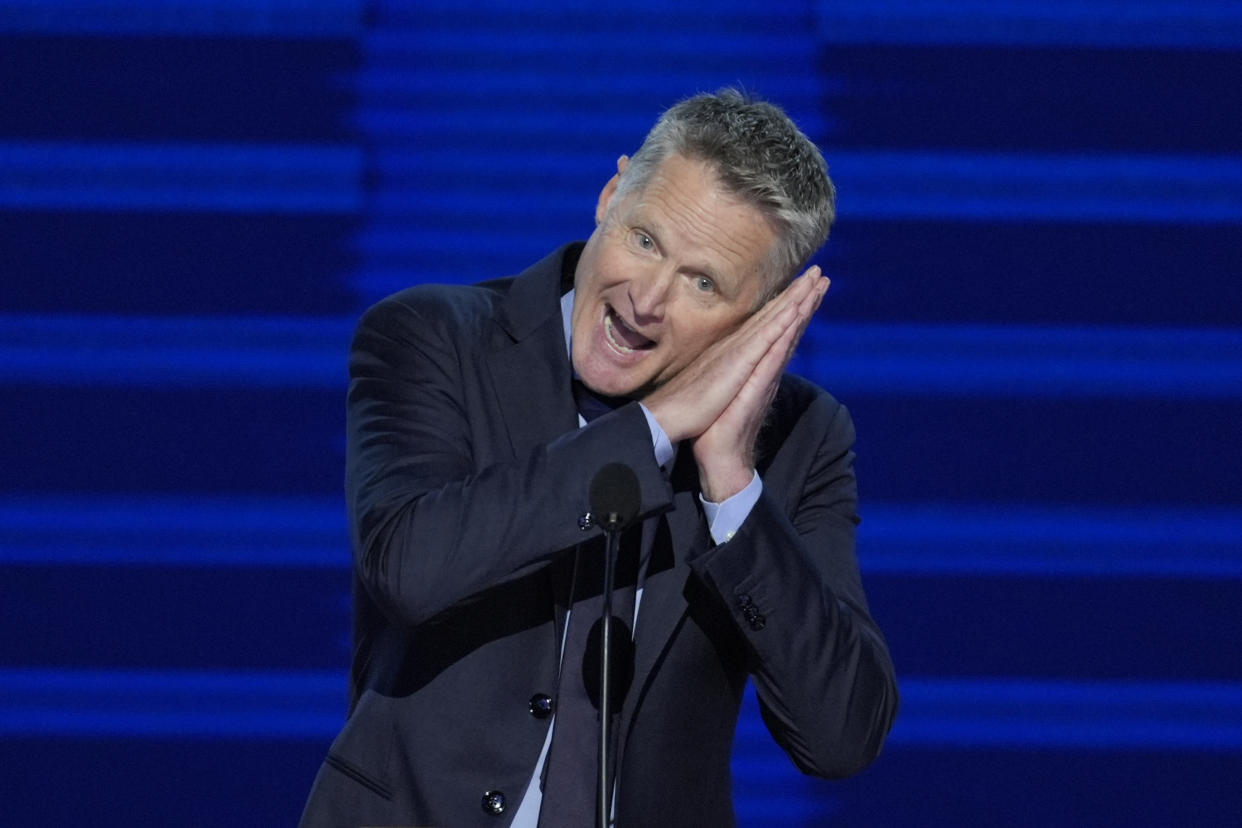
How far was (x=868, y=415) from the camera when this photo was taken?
10.0 feet

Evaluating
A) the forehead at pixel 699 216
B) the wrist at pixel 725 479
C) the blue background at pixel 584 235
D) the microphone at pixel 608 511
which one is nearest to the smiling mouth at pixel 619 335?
the forehead at pixel 699 216

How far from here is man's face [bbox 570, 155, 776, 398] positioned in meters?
1.94

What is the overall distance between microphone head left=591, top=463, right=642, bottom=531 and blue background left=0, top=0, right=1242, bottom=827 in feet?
5.28

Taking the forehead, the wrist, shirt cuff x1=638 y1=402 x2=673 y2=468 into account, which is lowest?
the wrist

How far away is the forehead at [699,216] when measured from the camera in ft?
6.36

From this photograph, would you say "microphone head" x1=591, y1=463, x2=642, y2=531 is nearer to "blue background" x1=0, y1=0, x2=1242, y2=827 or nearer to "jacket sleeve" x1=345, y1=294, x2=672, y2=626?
"jacket sleeve" x1=345, y1=294, x2=672, y2=626

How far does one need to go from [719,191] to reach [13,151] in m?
1.66

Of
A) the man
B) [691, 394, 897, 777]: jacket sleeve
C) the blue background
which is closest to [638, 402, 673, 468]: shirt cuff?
the man

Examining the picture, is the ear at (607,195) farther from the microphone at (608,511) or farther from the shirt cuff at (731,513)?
the microphone at (608,511)

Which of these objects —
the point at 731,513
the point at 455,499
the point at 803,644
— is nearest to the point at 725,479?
the point at 731,513

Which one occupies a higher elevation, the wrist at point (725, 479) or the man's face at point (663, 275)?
the man's face at point (663, 275)

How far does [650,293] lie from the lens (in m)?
1.93

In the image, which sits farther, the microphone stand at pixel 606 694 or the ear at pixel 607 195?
the ear at pixel 607 195

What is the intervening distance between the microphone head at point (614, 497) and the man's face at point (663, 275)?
1.71 ft
